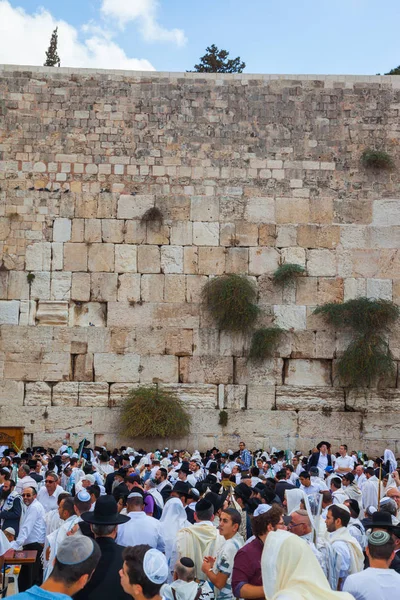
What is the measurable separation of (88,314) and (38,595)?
44.1 feet

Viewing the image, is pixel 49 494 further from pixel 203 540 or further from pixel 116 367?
pixel 116 367

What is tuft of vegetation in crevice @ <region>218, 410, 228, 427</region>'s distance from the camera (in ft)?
52.9

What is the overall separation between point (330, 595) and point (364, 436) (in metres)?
13.3

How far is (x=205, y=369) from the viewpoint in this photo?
16359 millimetres

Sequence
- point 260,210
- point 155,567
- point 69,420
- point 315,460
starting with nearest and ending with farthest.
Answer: point 155,567
point 315,460
point 69,420
point 260,210

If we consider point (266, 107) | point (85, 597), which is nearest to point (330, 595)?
point (85, 597)

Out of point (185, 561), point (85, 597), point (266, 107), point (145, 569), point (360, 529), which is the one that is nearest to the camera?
point (145, 569)

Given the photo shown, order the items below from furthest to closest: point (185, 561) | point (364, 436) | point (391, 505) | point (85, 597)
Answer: point (364, 436), point (391, 505), point (185, 561), point (85, 597)

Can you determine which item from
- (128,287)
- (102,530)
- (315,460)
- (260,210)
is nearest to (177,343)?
(128,287)

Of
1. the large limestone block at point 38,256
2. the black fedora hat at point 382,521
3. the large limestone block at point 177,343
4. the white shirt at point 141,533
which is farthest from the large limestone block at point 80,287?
the black fedora hat at point 382,521

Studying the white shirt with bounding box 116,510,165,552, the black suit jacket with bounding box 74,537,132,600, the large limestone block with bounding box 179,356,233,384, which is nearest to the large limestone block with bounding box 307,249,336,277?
the large limestone block with bounding box 179,356,233,384

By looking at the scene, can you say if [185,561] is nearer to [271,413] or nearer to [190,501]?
[190,501]

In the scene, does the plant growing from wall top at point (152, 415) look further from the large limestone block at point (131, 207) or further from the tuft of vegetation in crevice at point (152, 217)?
the large limestone block at point (131, 207)

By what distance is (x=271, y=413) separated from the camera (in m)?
16.2
